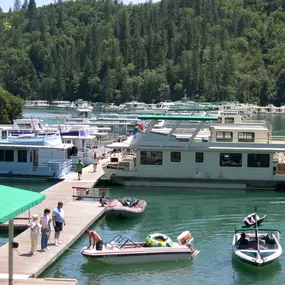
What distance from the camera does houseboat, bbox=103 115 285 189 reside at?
39625 mm

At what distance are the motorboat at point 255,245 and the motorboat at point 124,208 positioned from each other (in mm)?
6622

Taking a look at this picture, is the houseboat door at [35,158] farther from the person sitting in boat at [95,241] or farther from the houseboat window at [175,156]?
the person sitting in boat at [95,241]

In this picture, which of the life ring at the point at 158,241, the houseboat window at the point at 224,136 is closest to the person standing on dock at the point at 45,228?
the life ring at the point at 158,241

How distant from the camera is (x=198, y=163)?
39938mm

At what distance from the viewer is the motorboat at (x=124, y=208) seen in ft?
104

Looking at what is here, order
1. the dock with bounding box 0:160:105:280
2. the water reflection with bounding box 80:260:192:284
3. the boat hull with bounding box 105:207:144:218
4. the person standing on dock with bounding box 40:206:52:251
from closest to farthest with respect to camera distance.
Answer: the dock with bounding box 0:160:105:280
the water reflection with bounding box 80:260:192:284
the person standing on dock with bounding box 40:206:52:251
the boat hull with bounding box 105:207:144:218

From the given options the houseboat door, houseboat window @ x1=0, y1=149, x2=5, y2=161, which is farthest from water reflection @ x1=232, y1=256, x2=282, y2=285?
houseboat window @ x1=0, y1=149, x2=5, y2=161

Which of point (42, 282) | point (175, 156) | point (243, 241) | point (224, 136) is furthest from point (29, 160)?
point (42, 282)

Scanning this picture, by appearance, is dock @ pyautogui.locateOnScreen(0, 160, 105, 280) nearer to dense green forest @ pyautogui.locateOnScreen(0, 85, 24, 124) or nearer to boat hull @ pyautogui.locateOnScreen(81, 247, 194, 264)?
boat hull @ pyautogui.locateOnScreen(81, 247, 194, 264)

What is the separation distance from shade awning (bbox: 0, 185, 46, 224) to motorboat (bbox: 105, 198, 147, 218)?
12705 millimetres

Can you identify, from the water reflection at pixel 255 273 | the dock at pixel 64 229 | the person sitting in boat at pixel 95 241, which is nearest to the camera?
the dock at pixel 64 229

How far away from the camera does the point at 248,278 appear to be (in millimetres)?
23297

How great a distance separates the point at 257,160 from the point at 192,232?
1109 centimetres

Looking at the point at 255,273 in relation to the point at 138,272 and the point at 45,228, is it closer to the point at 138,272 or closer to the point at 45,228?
the point at 138,272
